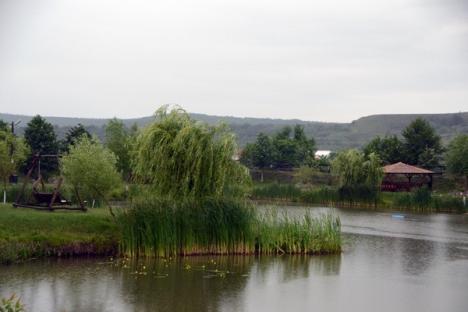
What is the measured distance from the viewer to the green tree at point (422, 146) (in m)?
→ 64.4

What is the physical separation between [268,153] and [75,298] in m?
56.2

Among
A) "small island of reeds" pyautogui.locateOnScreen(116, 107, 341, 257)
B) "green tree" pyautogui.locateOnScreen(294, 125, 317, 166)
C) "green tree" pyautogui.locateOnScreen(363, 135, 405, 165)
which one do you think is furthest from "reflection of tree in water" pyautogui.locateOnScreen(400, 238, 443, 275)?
"green tree" pyautogui.locateOnScreen(294, 125, 317, 166)

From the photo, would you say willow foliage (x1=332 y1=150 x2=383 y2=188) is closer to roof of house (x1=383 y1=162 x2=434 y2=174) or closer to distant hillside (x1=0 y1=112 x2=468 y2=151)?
roof of house (x1=383 y1=162 x2=434 y2=174)

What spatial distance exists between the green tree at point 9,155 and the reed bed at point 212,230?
1048cm

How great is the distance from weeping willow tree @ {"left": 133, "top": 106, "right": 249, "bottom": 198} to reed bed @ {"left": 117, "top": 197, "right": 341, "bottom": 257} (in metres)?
0.79

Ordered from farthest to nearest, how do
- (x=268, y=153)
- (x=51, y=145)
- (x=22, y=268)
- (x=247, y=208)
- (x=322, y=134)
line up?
1. (x=322, y=134)
2. (x=268, y=153)
3. (x=51, y=145)
4. (x=247, y=208)
5. (x=22, y=268)

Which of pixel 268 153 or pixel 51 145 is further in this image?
pixel 268 153

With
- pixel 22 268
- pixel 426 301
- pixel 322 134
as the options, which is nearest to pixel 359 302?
pixel 426 301

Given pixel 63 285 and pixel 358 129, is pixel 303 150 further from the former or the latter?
pixel 358 129

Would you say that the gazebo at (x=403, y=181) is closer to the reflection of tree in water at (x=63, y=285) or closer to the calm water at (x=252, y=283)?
the calm water at (x=252, y=283)

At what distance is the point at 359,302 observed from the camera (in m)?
16.8

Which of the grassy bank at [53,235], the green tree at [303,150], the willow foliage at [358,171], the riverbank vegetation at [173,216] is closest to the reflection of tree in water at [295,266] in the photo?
the riverbank vegetation at [173,216]

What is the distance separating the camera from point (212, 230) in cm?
2188

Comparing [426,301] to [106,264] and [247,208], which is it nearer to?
[247,208]
